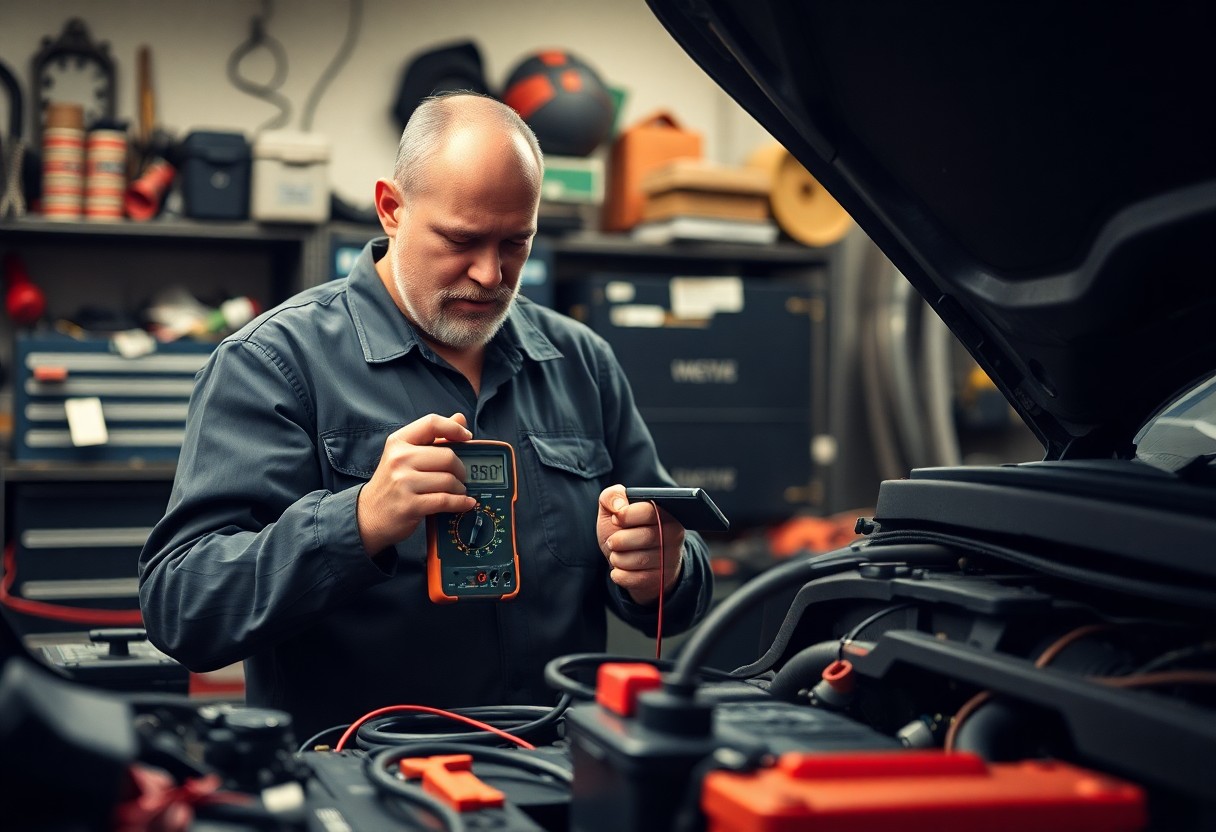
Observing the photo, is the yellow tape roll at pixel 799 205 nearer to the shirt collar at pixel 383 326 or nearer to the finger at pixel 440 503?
the shirt collar at pixel 383 326

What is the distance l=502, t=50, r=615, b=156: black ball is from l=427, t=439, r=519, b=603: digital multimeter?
204 centimetres

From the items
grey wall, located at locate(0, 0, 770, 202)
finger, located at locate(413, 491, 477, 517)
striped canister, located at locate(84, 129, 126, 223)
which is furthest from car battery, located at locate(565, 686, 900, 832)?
grey wall, located at locate(0, 0, 770, 202)

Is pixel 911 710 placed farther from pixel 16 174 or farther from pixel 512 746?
pixel 16 174

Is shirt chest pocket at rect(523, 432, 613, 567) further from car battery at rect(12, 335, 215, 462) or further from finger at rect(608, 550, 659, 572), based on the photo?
car battery at rect(12, 335, 215, 462)

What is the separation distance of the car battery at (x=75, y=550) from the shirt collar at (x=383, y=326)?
1329 mm

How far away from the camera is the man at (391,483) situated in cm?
117

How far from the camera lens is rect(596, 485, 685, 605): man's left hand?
118 cm

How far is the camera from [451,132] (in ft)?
4.61

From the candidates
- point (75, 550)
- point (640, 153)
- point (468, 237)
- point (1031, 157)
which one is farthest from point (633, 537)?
point (640, 153)

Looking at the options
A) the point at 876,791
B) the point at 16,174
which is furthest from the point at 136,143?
the point at 876,791

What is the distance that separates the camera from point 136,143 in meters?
2.97

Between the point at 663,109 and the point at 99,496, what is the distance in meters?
1.86

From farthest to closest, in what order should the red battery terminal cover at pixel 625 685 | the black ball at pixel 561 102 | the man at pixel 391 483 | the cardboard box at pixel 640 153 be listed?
1. the cardboard box at pixel 640 153
2. the black ball at pixel 561 102
3. the man at pixel 391 483
4. the red battery terminal cover at pixel 625 685

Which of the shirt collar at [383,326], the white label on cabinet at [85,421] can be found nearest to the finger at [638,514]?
the shirt collar at [383,326]
